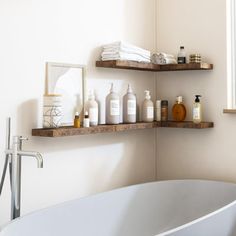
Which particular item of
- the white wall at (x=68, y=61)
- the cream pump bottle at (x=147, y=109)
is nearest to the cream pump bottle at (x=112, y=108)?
the white wall at (x=68, y=61)

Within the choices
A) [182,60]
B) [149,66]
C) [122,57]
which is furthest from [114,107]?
[182,60]

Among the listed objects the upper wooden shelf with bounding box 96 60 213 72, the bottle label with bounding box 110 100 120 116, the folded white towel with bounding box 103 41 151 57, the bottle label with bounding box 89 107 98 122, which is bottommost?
the bottle label with bounding box 89 107 98 122

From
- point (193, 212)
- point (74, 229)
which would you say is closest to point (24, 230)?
point (74, 229)

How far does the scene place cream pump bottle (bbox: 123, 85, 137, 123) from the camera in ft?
9.29

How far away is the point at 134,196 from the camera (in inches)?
107

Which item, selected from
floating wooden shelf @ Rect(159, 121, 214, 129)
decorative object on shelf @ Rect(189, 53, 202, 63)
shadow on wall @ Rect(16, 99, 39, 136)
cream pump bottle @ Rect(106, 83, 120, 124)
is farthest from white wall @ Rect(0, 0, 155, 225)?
decorative object on shelf @ Rect(189, 53, 202, 63)

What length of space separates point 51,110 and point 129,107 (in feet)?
2.30

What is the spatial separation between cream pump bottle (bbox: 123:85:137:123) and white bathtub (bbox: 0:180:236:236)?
18.9 inches

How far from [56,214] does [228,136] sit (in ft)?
4.73

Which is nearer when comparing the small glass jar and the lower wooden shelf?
the lower wooden shelf

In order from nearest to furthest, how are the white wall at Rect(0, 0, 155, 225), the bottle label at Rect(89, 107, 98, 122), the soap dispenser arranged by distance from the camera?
the white wall at Rect(0, 0, 155, 225)
the bottle label at Rect(89, 107, 98, 122)
the soap dispenser

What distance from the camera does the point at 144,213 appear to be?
279cm

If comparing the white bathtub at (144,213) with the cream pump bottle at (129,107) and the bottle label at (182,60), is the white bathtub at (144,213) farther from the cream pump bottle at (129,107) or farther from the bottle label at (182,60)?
the bottle label at (182,60)

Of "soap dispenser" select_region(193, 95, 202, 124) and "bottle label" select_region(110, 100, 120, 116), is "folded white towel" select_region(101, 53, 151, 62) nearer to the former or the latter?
"bottle label" select_region(110, 100, 120, 116)
